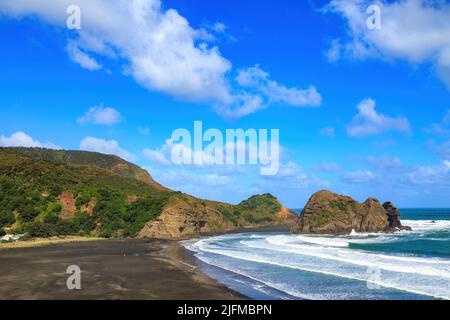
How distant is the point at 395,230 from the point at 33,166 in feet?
278

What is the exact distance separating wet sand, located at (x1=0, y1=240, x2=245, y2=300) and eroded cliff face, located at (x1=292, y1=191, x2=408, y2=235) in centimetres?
4697

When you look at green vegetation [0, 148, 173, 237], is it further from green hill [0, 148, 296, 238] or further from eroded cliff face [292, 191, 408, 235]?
eroded cliff face [292, 191, 408, 235]

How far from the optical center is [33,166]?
97.1 m

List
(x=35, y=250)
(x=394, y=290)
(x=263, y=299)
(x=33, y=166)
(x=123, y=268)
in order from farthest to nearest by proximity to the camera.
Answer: (x=33, y=166), (x=35, y=250), (x=123, y=268), (x=394, y=290), (x=263, y=299)

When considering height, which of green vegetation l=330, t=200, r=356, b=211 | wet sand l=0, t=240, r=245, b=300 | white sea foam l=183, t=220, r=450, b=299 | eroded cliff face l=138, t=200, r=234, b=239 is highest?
green vegetation l=330, t=200, r=356, b=211

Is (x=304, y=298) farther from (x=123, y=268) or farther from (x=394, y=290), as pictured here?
(x=123, y=268)

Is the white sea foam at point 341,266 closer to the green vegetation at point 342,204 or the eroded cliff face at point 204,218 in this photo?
the eroded cliff face at point 204,218

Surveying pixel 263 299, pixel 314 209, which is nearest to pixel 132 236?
pixel 314 209

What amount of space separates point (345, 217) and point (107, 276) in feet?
235

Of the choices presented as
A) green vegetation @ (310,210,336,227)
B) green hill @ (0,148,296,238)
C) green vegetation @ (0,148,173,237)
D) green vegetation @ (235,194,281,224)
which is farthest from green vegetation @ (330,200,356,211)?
green vegetation @ (235,194,281,224)

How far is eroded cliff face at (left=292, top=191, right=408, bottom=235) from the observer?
95000mm

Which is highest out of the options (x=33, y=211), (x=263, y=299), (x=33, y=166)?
(x=33, y=166)

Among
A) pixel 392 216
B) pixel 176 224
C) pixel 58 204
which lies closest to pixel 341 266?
pixel 176 224

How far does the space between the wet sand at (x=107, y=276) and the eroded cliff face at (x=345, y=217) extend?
154ft
